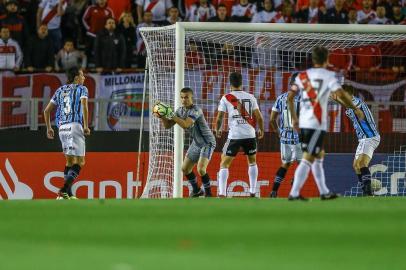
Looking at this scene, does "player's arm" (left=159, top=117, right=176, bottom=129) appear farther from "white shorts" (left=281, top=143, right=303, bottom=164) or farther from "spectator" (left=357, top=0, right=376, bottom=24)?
"spectator" (left=357, top=0, right=376, bottom=24)

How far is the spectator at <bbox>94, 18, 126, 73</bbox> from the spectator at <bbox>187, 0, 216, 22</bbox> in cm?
168

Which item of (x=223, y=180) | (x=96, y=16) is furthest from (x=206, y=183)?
(x=96, y=16)

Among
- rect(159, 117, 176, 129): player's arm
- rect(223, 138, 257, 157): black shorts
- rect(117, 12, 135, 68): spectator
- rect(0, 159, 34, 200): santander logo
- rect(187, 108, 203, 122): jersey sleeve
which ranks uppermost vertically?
rect(117, 12, 135, 68): spectator

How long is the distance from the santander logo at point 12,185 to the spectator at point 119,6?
4405 millimetres

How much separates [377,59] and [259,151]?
281 centimetres

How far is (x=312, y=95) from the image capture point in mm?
14273

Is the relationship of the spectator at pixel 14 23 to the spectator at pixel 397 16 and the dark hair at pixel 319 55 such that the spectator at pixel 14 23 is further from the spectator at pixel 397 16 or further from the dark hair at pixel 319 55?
the dark hair at pixel 319 55

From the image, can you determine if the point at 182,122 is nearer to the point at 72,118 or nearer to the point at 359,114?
the point at 72,118

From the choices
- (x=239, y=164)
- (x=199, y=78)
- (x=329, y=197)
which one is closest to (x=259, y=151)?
(x=239, y=164)

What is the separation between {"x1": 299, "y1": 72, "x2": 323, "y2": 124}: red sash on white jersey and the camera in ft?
46.8

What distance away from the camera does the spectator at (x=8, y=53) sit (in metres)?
21.8

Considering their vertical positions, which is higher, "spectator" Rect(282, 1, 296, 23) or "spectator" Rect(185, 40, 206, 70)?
"spectator" Rect(282, 1, 296, 23)

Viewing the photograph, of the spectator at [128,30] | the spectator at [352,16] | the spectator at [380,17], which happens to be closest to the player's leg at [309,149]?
the spectator at [128,30]

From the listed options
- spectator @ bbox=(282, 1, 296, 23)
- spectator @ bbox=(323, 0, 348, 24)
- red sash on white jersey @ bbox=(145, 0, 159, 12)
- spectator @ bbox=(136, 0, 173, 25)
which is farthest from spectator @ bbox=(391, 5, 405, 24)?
red sash on white jersey @ bbox=(145, 0, 159, 12)
